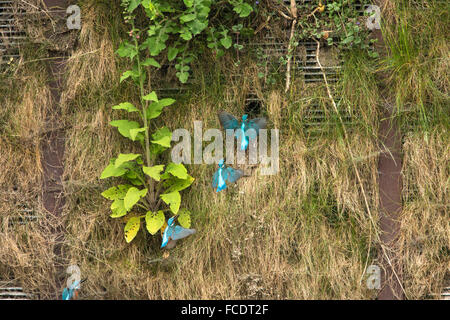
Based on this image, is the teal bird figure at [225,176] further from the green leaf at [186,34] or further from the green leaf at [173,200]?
the green leaf at [186,34]

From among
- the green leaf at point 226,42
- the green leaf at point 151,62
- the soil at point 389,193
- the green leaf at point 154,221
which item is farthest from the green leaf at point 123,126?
the soil at point 389,193

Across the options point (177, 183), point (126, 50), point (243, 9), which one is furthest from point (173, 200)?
point (243, 9)

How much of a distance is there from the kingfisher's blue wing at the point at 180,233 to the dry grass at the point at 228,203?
12 cm

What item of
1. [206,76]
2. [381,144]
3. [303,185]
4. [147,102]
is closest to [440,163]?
[381,144]

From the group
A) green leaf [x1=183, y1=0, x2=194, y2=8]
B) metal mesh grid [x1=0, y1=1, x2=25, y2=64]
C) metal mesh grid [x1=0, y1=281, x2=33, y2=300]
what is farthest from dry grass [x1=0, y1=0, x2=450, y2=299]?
green leaf [x1=183, y1=0, x2=194, y2=8]

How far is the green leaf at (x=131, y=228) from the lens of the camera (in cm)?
277

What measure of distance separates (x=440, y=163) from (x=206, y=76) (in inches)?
57.2

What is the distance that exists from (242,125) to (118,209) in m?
0.87

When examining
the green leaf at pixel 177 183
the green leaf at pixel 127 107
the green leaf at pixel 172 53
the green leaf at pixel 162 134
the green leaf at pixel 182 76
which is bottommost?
the green leaf at pixel 177 183

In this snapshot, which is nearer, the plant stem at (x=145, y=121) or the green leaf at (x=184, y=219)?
the plant stem at (x=145, y=121)

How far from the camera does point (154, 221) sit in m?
2.73

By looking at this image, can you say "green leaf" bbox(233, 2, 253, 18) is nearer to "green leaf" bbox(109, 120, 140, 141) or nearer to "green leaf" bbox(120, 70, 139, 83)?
"green leaf" bbox(120, 70, 139, 83)

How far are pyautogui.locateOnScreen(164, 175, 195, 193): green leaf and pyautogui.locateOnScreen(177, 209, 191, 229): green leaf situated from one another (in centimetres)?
14

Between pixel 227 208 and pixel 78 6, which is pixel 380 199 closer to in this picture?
pixel 227 208
